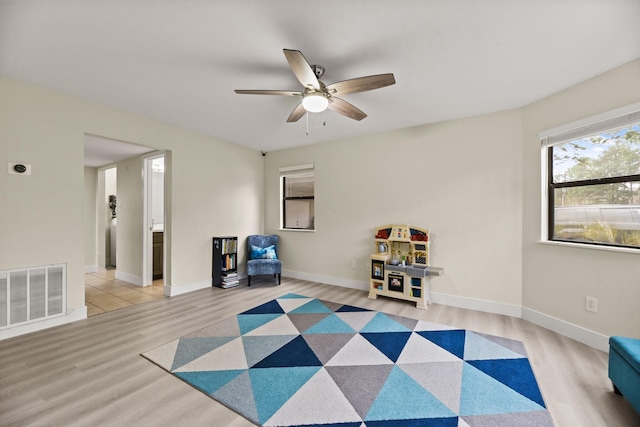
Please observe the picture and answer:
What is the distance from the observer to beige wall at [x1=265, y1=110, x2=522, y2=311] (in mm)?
3174

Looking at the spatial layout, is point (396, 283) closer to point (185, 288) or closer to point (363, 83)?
point (363, 83)

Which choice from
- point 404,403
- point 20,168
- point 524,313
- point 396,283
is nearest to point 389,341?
point 404,403

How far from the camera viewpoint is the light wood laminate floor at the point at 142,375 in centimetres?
158

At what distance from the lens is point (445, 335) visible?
2.63m

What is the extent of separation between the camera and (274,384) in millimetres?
1878

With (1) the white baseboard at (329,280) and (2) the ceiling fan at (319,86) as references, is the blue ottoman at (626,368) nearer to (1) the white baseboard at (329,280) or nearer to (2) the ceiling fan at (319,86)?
(2) the ceiling fan at (319,86)

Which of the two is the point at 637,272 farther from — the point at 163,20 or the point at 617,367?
the point at 163,20

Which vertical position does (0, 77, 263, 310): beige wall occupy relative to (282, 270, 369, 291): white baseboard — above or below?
above

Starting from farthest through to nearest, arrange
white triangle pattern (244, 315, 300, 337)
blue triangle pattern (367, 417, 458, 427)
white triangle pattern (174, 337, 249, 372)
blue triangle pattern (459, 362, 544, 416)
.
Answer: white triangle pattern (244, 315, 300, 337) → white triangle pattern (174, 337, 249, 372) → blue triangle pattern (459, 362, 544, 416) → blue triangle pattern (367, 417, 458, 427)

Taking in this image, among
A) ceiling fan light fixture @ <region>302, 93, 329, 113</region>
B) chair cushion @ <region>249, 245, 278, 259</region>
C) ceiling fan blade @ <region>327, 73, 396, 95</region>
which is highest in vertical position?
ceiling fan blade @ <region>327, 73, 396, 95</region>

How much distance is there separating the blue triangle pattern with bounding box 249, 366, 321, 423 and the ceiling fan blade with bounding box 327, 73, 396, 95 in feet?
7.50

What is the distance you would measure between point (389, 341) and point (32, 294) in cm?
362

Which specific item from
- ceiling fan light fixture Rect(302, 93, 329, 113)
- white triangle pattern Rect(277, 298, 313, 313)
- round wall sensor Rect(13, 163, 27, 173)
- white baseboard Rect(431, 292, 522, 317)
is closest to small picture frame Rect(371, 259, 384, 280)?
white baseboard Rect(431, 292, 522, 317)

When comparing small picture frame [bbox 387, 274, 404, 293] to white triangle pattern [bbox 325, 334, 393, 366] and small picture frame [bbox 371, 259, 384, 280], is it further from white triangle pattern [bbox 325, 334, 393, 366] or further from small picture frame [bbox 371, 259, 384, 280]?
white triangle pattern [bbox 325, 334, 393, 366]
